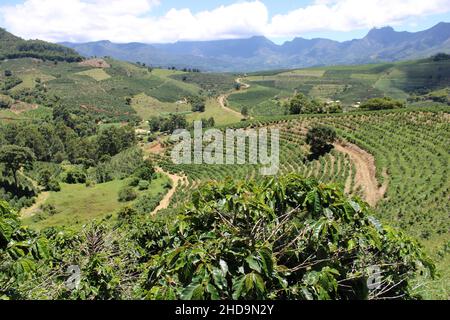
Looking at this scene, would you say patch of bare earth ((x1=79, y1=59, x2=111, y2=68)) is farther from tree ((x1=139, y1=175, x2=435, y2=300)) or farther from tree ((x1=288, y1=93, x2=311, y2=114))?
tree ((x1=139, y1=175, x2=435, y2=300))

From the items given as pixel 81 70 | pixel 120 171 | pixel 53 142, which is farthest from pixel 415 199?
pixel 81 70

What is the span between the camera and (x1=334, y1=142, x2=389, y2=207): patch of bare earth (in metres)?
30.7

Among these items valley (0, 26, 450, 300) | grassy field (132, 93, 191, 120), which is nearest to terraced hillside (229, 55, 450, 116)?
valley (0, 26, 450, 300)

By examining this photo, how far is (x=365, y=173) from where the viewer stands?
3619 cm

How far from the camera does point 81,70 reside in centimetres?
17875

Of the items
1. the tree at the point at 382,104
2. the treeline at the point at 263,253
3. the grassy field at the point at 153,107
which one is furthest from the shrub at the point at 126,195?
the grassy field at the point at 153,107

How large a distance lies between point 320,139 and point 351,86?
130036mm

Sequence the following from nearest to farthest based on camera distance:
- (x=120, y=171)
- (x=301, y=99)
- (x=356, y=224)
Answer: (x=356, y=224)
(x=120, y=171)
(x=301, y=99)

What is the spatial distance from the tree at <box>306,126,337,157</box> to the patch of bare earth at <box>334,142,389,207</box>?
1491 millimetres

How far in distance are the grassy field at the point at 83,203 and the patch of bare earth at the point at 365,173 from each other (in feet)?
77.5

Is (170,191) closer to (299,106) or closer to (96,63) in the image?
(299,106)

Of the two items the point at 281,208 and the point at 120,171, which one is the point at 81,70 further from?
the point at 281,208

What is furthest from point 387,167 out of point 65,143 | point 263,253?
point 65,143
